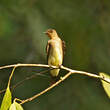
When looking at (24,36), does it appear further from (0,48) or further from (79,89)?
(79,89)

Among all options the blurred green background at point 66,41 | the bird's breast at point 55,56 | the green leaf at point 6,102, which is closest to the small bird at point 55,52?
the bird's breast at point 55,56

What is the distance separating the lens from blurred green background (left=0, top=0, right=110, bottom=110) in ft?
15.1

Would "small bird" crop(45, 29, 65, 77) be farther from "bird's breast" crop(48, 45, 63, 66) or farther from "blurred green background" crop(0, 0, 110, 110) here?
"blurred green background" crop(0, 0, 110, 110)

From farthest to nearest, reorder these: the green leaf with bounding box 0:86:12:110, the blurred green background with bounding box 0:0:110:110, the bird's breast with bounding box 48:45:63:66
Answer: the blurred green background with bounding box 0:0:110:110, the bird's breast with bounding box 48:45:63:66, the green leaf with bounding box 0:86:12:110

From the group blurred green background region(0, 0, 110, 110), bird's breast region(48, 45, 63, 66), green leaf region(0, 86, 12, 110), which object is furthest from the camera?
blurred green background region(0, 0, 110, 110)

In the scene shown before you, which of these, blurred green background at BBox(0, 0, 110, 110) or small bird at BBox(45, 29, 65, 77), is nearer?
small bird at BBox(45, 29, 65, 77)

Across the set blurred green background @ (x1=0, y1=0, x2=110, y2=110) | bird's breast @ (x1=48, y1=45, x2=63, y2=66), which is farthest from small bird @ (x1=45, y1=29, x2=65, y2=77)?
blurred green background @ (x1=0, y1=0, x2=110, y2=110)

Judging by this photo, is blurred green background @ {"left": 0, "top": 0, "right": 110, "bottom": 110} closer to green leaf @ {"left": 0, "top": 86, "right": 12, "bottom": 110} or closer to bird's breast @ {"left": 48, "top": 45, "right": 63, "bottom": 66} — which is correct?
bird's breast @ {"left": 48, "top": 45, "right": 63, "bottom": 66}

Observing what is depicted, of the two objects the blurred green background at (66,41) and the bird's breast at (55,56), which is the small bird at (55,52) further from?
the blurred green background at (66,41)

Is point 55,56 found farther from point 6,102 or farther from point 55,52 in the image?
point 6,102

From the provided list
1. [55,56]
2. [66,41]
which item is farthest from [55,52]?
[66,41]

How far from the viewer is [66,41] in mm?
4559

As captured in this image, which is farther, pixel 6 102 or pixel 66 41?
pixel 66 41

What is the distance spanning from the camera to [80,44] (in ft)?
14.5
